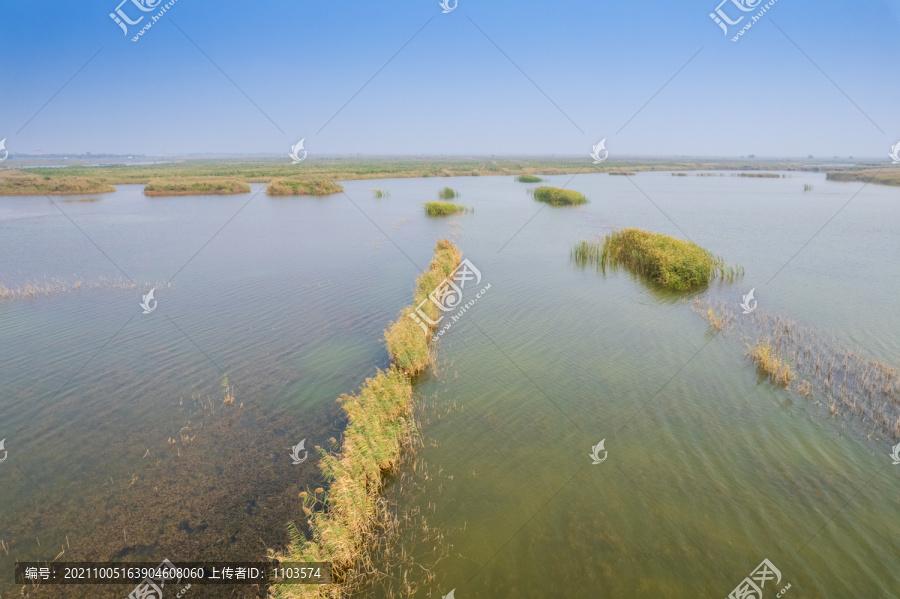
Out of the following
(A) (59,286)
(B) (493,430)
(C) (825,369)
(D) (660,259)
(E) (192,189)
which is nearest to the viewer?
(B) (493,430)

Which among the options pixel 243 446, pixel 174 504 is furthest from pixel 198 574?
pixel 243 446

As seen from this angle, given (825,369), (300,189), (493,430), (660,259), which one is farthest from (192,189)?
(825,369)

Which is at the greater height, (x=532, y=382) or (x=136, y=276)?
(x=136, y=276)

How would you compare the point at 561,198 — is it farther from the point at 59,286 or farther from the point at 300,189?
the point at 59,286

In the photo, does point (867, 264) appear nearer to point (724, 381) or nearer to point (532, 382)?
point (724, 381)

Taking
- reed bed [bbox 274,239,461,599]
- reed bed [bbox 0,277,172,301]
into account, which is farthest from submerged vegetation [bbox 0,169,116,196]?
reed bed [bbox 274,239,461,599]

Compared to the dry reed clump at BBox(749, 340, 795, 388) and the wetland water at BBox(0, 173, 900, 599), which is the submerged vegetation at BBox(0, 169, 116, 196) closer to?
the wetland water at BBox(0, 173, 900, 599)

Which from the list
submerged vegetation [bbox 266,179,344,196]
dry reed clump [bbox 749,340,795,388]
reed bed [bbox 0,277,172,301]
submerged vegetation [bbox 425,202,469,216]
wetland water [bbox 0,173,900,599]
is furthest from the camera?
submerged vegetation [bbox 266,179,344,196]
